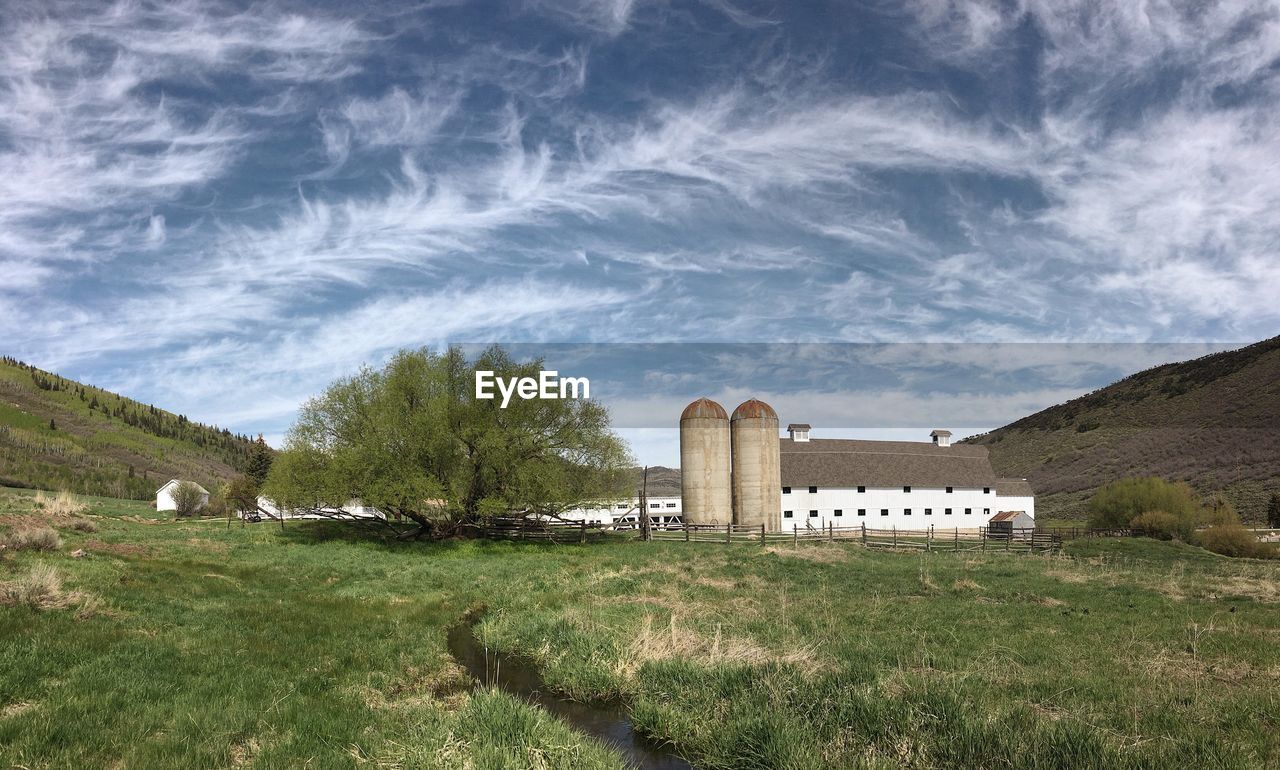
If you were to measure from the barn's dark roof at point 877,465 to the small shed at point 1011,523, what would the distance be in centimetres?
386

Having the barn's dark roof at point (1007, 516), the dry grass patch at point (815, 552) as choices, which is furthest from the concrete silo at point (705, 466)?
the barn's dark roof at point (1007, 516)

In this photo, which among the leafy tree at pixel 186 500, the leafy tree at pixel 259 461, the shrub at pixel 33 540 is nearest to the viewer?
the shrub at pixel 33 540

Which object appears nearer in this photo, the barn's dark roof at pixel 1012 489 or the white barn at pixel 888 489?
the white barn at pixel 888 489

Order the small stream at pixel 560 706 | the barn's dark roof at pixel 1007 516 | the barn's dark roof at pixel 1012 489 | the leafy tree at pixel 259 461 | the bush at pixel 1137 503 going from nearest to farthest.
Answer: the small stream at pixel 560 706
the bush at pixel 1137 503
the barn's dark roof at pixel 1007 516
the barn's dark roof at pixel 1012 489
the leafy tree at pixel 259 461

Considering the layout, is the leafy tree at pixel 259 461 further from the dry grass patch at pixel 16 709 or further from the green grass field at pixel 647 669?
the dry grass patch at pixel 16 709

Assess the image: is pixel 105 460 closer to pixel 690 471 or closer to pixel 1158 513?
pixel 690 471

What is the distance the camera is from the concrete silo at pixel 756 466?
5756 cm

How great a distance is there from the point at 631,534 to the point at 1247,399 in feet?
353

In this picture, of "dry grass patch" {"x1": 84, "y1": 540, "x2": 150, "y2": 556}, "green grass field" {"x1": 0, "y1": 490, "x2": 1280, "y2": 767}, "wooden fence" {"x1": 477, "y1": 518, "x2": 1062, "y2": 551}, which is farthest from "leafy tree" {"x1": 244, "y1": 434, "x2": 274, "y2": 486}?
"green grass field" {"x1": 0, "y1": 490, "x2": 1280, "y2": 767}

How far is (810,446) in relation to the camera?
70.4 meters

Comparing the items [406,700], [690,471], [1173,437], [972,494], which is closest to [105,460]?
[690,471]

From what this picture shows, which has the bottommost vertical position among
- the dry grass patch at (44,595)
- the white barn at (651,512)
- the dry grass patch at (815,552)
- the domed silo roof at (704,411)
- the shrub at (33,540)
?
the dry grass patch at (815,552)

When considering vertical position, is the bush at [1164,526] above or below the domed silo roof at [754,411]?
below

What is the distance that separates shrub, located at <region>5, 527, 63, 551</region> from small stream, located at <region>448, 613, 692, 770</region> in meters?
11.3
